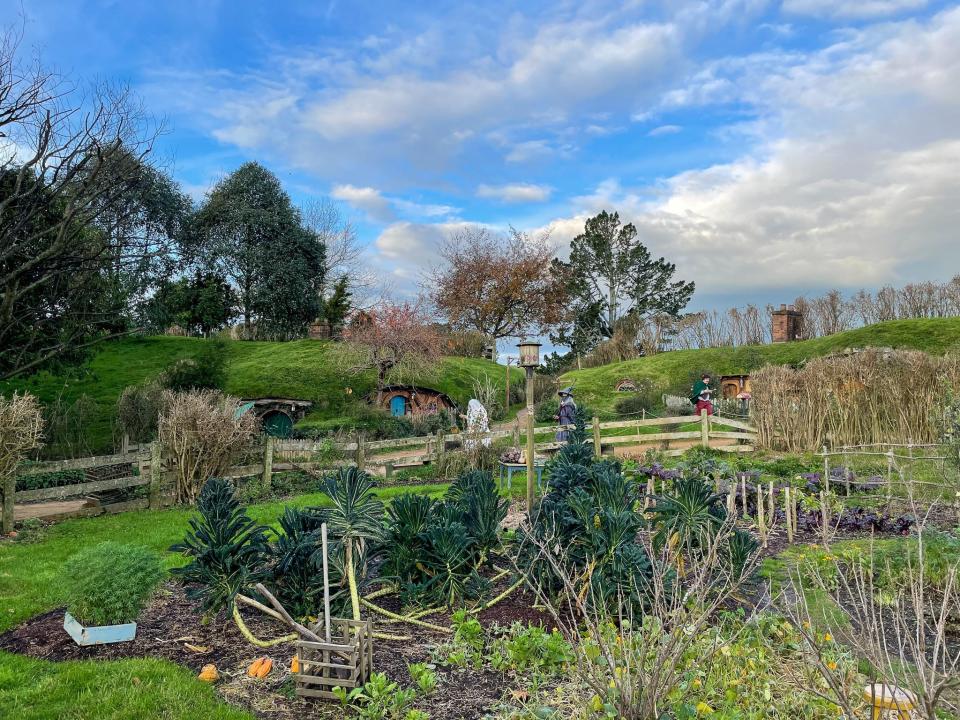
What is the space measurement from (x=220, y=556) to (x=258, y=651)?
763mm

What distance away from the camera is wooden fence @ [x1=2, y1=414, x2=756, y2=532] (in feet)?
37.0

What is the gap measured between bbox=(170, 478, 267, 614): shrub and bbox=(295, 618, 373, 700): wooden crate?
3.71 feet

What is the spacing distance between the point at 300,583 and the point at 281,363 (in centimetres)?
2407

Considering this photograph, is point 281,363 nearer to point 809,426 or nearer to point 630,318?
point 809,426

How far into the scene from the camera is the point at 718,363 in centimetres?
3312

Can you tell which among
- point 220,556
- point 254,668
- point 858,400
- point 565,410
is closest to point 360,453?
point 565,410

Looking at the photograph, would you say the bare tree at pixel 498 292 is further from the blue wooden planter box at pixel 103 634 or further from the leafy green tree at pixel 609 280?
the blue wooden planter box at pixel 103 634

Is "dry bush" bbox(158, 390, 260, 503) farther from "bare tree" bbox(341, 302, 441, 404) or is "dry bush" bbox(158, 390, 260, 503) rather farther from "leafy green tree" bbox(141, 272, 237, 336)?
"leafy green tree" bbox(141, 272, 237, 336)

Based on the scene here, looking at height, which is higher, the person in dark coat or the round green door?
the person in dark coat

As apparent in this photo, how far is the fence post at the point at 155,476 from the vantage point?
466 inches

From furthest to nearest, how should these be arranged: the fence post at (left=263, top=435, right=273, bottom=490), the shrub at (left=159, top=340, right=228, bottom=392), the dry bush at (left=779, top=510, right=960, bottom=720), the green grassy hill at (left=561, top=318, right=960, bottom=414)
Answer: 1. the green grassy hill at (left=561, top=318, right=960, bottom=414)
2. the shrub at (left=159, top=340, right=228, bottom=392)
3. the fence post at (left=263, top=435, right=273, bottom=490)
4. the dry bush at (left=779, top=510, right=960, bottom=720)

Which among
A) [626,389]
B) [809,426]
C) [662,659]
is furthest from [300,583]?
[626,389]

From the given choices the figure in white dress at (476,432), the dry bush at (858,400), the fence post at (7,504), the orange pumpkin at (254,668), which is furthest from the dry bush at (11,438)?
the dry bush at (858,400)

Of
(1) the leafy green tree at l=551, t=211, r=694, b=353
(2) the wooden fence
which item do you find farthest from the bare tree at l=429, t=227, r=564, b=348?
(2) the wooden fence
